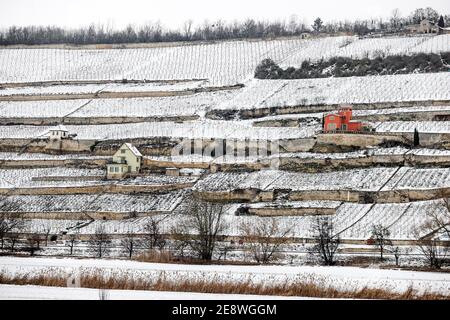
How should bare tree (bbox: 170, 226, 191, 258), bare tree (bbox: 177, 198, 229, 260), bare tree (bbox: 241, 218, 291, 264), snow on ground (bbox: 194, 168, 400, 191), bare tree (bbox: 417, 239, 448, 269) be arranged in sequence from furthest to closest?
snow on ground (bbox: 194, 168, 400, 191) < bare tree (bbox: 170, 226, 191, 258) < bare tree (bbox: 177, 198, 229, 260) < bare tree (bbox: 241, 218, 291, 264) < bare tree (bbox: 417, 239, 448, 269)

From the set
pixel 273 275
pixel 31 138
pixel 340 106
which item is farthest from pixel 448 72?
pixel 273 275

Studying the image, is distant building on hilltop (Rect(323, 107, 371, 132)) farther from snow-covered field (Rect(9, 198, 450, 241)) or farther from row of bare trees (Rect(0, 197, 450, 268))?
row of bare trees (Rect(0, 197, 450, 268))

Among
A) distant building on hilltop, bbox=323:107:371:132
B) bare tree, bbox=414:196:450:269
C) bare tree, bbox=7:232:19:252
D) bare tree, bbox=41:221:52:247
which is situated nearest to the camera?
bare tree, bbox=414:196:450:269

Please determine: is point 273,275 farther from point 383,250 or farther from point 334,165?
point 334,165

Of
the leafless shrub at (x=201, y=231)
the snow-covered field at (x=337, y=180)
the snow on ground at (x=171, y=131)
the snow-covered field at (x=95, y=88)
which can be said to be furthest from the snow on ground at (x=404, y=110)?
the leafless shrub at (x=201, y=231)

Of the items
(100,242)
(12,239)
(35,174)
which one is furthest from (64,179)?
(100,242)

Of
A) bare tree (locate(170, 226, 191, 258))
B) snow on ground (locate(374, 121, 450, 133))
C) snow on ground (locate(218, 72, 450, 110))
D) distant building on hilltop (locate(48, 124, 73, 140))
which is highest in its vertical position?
snow on ground (locate(218, 72, 450, 110))

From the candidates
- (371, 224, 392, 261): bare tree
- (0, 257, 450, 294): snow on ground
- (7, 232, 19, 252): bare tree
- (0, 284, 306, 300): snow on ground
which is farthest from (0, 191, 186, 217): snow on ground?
(0, 284, 306, 300): snow on ground

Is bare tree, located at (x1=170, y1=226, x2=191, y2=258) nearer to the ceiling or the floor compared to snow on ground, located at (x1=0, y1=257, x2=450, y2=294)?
nearer to the floor

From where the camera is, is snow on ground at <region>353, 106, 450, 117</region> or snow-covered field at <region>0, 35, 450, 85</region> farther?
snow-covered field at <region>0, 35, 450, 85</region>
